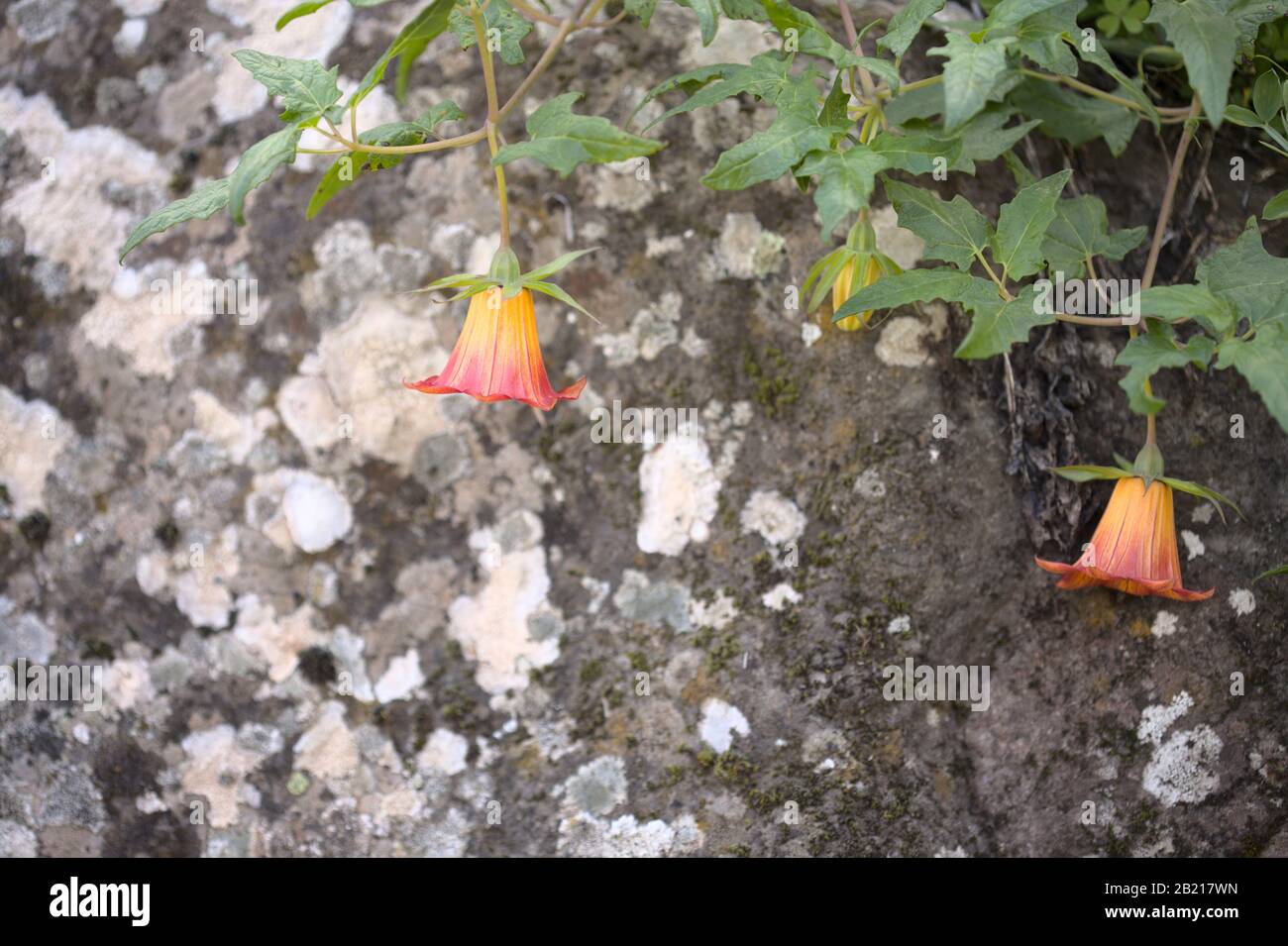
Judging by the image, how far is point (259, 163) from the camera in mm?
1034

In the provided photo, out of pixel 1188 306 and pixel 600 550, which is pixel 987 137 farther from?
pixel 600 550

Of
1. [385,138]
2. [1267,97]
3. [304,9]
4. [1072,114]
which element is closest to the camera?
[304,9]

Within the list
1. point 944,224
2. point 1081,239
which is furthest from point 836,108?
point 1081,239

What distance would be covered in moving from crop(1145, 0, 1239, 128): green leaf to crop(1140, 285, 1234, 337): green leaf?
0.57 feet

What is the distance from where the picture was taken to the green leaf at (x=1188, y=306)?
109cm

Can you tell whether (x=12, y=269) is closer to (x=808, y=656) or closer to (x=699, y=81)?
(x=699, y=81)

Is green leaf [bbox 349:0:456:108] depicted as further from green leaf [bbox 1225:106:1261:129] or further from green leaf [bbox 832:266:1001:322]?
green leaf [bbox 1225:106:1261:129]

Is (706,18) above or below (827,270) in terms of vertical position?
above

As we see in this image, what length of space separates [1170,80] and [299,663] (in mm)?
1682

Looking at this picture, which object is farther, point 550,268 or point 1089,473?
point 1089,473

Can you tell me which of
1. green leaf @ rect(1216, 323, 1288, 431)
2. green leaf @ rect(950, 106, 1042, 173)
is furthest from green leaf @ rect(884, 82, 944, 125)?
green leaf @ rect(1216, 323, 1288, 431)

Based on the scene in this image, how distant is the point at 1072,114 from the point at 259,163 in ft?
3.59

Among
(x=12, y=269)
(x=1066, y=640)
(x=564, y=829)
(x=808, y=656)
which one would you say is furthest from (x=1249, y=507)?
(x=12, y=269)
